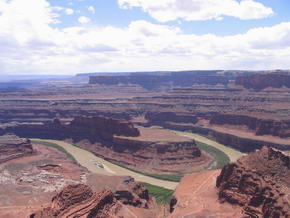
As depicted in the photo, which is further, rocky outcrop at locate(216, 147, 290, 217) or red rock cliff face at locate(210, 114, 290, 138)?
red rock cliff face at locate(210, 114, 290, 138)

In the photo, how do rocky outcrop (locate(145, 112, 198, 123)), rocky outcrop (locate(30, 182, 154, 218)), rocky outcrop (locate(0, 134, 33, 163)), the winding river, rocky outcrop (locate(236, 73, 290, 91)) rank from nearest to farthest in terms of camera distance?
rocky outcrop (locate(30, 182, 154, 218)), the winding river, rocky outcrop (locate(0, 134, 33, 163)), rocky outcrop (locate(145, 112, 198, 123)), rocky outcrop (locate(236, 73, 290, 91))

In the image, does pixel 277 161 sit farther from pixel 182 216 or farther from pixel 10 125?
pixel 10 125

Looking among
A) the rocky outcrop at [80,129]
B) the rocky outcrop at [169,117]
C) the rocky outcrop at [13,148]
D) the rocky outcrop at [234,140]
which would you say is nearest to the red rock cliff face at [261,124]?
the rocky outcrop at [234,140]

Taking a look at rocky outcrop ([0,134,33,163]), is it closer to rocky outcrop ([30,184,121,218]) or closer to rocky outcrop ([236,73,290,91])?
rocky outcrop ([30,184,121,218])

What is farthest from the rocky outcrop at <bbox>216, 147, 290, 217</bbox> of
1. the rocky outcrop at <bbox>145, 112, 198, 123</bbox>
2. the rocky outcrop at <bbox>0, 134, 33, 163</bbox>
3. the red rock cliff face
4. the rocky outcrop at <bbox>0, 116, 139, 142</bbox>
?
the rocky outcrop at <bbox>145, 112, 198, 123</bbox>

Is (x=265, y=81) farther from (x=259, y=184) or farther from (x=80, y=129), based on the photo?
(x=259, y=184)

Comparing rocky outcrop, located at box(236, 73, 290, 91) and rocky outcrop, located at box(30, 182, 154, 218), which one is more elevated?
rocky outcrop, located at box(236, 73, 290, 91)
